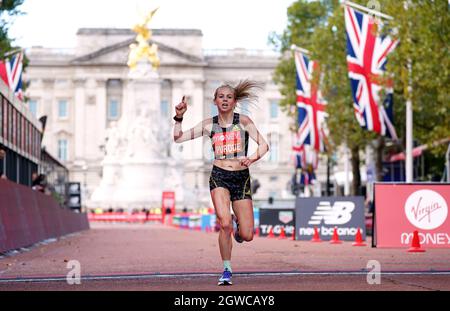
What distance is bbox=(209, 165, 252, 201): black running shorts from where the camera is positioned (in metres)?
14.4

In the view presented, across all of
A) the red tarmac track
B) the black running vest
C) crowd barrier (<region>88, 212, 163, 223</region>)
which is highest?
the black running vest

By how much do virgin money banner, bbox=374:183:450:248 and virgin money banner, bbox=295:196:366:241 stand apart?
23.2 feet

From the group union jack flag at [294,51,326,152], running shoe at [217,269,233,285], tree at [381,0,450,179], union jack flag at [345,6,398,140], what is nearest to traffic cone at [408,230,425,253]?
running shoe at [217,269,233,285]

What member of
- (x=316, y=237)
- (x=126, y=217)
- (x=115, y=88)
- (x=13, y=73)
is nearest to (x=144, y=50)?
(x=126, y=217)

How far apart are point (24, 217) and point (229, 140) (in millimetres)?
15183

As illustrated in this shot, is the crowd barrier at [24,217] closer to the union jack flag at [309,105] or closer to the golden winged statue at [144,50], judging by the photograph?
the union jack flag at [309,105]

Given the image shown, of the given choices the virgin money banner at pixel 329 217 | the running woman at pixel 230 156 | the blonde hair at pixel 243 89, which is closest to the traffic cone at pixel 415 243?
the virgin money banner at pixel 329 217

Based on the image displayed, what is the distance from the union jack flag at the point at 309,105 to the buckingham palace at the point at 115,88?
108m

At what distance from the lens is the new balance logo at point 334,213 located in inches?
1400

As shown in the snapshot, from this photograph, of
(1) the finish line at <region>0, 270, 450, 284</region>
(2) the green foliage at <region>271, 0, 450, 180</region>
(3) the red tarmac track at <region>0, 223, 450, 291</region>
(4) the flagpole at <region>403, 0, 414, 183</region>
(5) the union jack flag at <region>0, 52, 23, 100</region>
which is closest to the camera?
(3) the red tarmac track at <region>0, 223, 450, 291</region>

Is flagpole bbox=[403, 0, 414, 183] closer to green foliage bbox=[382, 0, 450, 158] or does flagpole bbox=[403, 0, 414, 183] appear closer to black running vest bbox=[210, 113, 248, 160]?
green foliage bbox=[382, 0, 450, 158]
